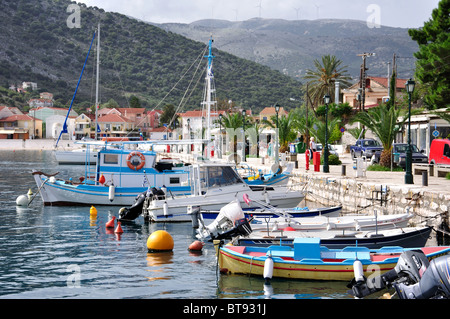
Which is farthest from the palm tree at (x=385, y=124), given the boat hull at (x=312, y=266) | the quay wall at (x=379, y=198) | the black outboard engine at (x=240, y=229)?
the boat hull at (x=312, y=266)

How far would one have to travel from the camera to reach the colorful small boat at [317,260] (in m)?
14.1

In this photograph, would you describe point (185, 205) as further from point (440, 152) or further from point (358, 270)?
point (440, 152)

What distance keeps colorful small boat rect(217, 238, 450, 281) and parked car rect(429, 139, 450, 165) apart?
16744 mm

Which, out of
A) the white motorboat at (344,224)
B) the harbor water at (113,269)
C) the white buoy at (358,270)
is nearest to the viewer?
the white buoy at (358,270)

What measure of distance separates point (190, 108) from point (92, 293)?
467ft

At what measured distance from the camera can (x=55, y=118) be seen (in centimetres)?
14000

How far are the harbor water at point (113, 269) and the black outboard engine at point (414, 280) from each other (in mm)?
1799

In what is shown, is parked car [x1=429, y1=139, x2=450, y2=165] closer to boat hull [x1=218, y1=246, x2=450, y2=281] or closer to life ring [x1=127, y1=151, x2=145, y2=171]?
life ring [x1=127, y1=151, x2=145, y2=171]

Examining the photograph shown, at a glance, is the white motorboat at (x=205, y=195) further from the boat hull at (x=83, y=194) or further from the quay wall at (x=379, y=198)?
the boat hull at (x=83, y=194)

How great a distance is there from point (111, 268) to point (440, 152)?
66.0 ft

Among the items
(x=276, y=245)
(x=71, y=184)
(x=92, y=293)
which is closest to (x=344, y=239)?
(x=276, y=245)

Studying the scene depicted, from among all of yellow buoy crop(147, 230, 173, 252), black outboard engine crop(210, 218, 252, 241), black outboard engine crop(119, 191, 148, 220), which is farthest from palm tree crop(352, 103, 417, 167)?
black outboard engine crop(210, 218, 252, 241)

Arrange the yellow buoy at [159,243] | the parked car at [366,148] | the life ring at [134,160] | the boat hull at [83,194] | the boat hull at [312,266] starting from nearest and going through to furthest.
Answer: the boat hull at [312,266] < the yellow buoy at [159,243] < the boat hull at [83,194] < the life ring at [134,160] < the parked car at [366,148]

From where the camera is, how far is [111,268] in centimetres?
1636
